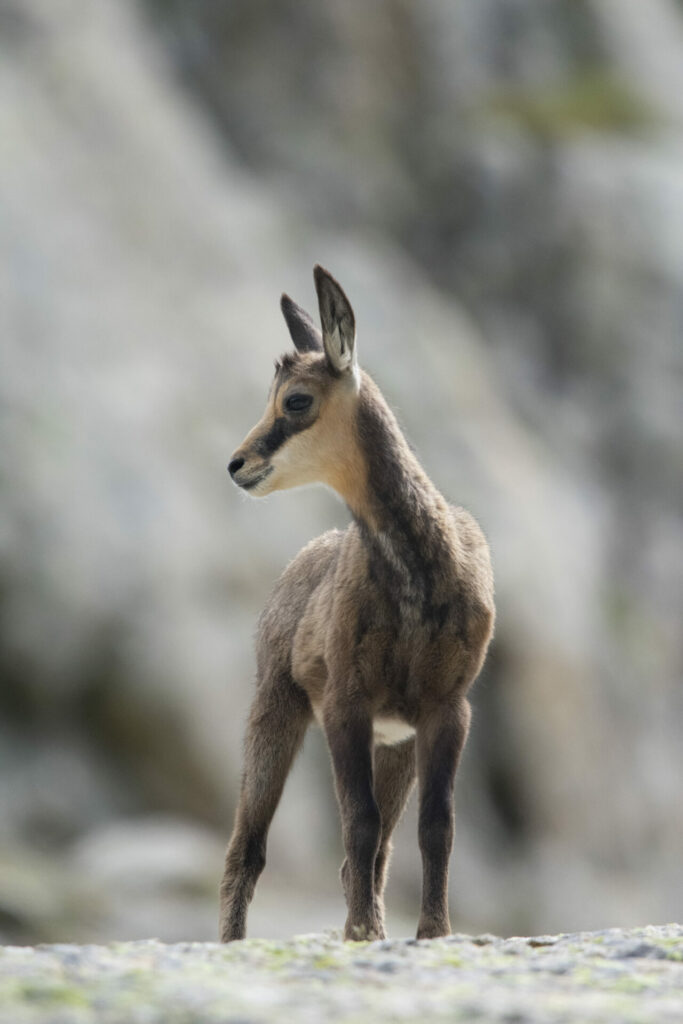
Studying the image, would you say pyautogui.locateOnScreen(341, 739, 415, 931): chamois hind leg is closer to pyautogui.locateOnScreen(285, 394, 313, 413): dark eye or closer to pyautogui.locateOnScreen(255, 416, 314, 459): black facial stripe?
pyautogui.locateOnScreen(255, 416, 314, 459): black facial stripe

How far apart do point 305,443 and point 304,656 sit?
1.37 metres

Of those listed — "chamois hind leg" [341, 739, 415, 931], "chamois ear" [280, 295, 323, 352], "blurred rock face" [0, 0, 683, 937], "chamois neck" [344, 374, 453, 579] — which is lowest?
"chamois hind leg" [341, 739, 415, 931]

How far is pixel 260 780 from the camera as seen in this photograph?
957cm

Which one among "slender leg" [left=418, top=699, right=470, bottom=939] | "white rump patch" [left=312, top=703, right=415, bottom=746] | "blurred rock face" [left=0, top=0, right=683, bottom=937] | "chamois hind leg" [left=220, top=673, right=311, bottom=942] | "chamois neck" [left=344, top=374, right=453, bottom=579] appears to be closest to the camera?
"slender leg" [left=418, top=699, right=470, bottom=939]

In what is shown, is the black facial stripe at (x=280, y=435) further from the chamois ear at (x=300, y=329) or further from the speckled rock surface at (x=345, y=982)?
the speckled rock surface at (x=345, y=982)

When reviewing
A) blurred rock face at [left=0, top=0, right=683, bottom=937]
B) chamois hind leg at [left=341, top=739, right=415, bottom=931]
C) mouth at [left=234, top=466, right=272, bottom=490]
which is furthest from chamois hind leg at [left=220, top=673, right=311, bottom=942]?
blurred rock face at [left=0, top=0, right=683, bottom=937]

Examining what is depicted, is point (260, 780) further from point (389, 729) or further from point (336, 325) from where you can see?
point (336, 325)

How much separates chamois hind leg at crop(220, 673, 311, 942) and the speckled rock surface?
2.15 metres

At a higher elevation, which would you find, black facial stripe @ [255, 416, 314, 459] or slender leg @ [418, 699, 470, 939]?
black facial stripe @ [255, 416, 314, 459]

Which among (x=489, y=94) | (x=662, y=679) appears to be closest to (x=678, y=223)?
(x=489, y=94)

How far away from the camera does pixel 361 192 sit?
2914cm

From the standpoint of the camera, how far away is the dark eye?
8905 millimetres

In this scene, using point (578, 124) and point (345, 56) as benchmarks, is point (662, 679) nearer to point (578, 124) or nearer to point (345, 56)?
point (578, 124)

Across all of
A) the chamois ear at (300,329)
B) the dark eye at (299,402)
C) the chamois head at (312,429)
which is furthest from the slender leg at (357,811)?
the chamois ear at (300,329)
